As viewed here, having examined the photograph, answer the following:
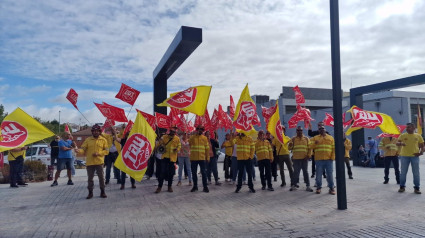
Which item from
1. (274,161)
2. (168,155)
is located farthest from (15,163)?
(274,161)

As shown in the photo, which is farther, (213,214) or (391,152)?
(391,152)

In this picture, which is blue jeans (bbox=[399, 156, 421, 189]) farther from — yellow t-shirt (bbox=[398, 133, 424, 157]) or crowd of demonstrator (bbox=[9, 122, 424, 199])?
yellow t-shirt (bbox=[398, 133, 424, 157])

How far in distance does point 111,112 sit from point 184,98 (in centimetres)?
281

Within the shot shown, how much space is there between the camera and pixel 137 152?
750 cm

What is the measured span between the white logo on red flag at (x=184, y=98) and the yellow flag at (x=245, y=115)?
1.33 meters

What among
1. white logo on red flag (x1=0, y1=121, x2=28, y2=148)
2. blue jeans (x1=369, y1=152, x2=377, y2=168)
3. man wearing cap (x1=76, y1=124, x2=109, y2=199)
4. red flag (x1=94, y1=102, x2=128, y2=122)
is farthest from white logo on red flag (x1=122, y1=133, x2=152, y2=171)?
blue jeans (x1=369, y1=152, x2=377, y2=168)

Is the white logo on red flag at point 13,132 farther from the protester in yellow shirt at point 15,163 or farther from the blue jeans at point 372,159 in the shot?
the blue jeans at point 372,159

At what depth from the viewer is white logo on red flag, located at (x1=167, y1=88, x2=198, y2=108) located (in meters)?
9.28

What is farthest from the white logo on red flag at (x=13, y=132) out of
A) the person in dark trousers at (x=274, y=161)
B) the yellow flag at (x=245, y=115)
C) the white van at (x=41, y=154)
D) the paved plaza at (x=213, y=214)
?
the white van at (x=41, y=154)

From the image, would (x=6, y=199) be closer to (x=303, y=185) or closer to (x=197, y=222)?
(x=197, y=222)

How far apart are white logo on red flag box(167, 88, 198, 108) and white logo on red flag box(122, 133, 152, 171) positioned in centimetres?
184

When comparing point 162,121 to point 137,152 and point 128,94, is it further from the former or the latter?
point 137,152

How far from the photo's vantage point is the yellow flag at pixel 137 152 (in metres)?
7.30

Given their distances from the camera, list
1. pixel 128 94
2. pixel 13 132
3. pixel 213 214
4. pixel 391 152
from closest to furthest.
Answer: pixel 213 214 → pixel 13 132 → pixel 391 152 → pixel 128 94
